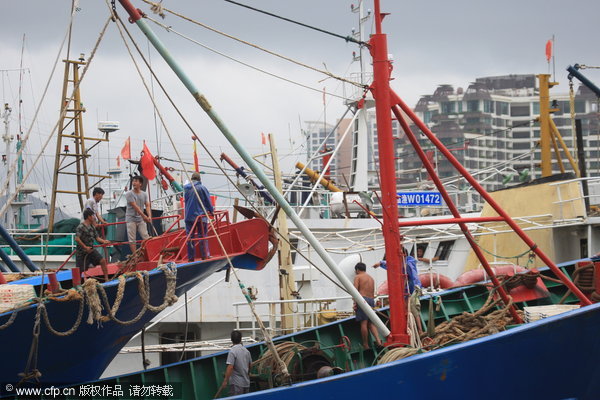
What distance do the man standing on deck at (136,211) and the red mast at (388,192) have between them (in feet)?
15.2

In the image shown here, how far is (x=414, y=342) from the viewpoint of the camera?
377 inches

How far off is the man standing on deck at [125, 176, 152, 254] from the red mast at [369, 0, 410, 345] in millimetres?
4635

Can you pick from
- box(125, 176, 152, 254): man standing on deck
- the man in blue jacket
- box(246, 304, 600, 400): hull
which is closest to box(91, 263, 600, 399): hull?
box(246, 304, 600, 400): hull

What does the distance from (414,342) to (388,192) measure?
6.05 feet

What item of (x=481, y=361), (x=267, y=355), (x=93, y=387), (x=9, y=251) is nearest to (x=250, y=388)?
(x=267, y=355)

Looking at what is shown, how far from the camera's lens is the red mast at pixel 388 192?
30.8ft

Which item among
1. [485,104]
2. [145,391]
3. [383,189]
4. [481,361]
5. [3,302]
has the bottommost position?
[145,391]

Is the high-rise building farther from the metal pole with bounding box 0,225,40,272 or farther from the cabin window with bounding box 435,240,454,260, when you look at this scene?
the metal pole with bounding box 0,225,40,272

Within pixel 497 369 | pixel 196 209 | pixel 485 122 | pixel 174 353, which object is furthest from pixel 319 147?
pixel 485 122

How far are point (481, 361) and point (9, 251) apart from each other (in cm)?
1889

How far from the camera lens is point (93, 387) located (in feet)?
37.9

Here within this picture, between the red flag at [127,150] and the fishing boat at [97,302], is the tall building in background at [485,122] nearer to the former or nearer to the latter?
the red flag at [127,150]

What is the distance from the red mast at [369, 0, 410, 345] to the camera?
940cm

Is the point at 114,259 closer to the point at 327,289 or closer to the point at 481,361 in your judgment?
the point at 327,289
